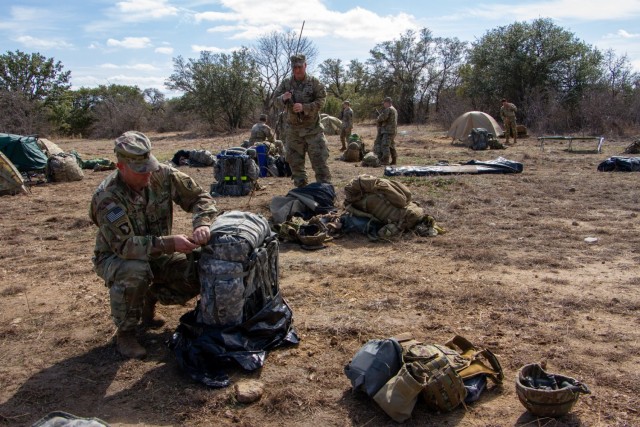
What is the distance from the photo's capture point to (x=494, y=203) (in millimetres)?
7695

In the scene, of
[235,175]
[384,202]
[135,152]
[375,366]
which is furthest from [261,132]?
[375,366]

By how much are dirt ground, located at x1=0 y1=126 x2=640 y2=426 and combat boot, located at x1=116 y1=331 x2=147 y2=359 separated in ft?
0.18

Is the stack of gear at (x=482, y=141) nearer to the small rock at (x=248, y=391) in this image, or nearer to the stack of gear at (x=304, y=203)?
the stack of gear at (x=304, y=203)

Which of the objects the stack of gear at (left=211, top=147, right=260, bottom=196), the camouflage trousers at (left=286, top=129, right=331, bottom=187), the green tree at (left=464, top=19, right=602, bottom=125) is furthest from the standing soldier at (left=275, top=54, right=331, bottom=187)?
the green tree at (left=464, top=19, right=602, bottom=125)

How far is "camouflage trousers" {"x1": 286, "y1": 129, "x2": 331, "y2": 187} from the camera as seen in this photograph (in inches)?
286

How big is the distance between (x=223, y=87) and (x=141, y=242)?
25.4 metres

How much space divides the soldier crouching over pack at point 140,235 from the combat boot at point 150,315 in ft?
0.11

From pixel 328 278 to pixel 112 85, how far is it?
113ft

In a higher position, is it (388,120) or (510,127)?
(388,120)

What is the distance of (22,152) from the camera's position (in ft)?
35.7

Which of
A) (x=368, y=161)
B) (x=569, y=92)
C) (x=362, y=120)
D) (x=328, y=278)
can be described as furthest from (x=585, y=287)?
(x=362, y=120)

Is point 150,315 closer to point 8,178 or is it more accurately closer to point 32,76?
point 8,178

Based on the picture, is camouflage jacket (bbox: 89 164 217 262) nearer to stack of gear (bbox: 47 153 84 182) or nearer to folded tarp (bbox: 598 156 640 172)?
stack of gear (bbox: 47 153 84 182)

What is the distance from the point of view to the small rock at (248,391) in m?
2.83
